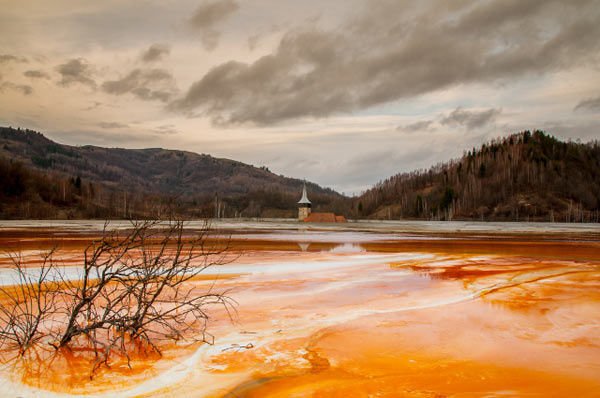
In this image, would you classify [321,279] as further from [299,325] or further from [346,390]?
[346,390]

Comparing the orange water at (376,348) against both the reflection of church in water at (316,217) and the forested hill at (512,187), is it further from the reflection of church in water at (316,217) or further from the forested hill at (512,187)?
the forested hill at (512,187)

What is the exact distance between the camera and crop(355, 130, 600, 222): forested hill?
4222 inches

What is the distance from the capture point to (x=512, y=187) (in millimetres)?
117812

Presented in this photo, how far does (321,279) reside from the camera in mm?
12312

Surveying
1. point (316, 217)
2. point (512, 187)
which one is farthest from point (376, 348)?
point (512, 187)

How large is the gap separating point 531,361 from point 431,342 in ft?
4.68

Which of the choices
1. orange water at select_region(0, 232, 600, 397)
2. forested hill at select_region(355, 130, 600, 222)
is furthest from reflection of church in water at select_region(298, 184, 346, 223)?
orange water at select_region(0, 232, 600, 397)

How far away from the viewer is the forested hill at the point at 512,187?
107 meters

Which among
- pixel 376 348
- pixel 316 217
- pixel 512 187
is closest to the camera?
pixel 376 348

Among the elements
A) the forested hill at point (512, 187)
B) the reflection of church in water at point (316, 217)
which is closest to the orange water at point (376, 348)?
the reflection of church in water at point (316, 217)

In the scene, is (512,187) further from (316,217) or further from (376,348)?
(376,348)

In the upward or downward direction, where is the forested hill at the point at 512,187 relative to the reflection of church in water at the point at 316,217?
upward

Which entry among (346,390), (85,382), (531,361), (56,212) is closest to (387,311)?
(531,361)

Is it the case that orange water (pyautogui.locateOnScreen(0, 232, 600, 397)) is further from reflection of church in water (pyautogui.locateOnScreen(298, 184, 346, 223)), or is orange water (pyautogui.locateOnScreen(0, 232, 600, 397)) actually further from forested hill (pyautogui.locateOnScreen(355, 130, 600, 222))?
forested hill (pyautogui.locateOnScreen(355, 130, 600, 222))
